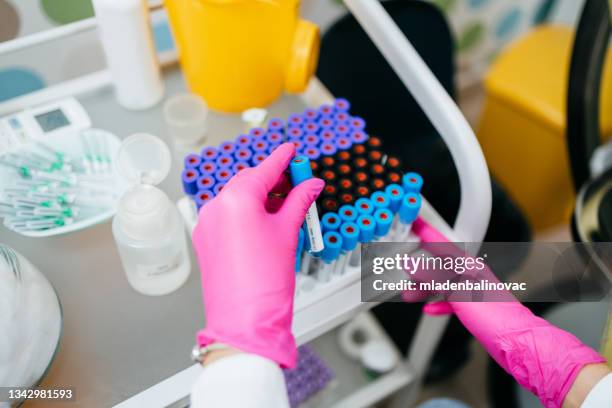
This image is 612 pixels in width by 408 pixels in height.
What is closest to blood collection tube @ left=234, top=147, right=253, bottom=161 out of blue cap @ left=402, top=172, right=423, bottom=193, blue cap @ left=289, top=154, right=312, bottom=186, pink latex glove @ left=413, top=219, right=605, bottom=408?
blue cap @ left=289, top=154, right=312, bottom=186

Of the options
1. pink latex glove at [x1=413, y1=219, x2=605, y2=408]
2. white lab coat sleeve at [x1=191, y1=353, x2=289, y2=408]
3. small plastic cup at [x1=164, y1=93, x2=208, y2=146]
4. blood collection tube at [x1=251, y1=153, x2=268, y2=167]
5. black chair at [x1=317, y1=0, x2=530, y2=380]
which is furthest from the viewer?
black chair at [x1=317, y1=0, x2=530, y2=380]

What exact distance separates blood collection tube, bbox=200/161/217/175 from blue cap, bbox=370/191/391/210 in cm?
22

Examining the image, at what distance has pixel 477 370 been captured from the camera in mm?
1509

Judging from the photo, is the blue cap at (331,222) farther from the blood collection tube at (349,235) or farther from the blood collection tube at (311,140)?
the blood collection tube at (311,140)

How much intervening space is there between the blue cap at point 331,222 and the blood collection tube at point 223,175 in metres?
0.14

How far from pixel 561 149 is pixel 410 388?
2.57ft

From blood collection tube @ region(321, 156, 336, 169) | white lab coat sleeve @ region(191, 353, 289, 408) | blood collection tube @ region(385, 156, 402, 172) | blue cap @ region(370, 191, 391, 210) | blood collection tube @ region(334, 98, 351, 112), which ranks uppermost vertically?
blood collection tube @ region(334, 98, 351, 112)

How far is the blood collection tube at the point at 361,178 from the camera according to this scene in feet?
2.48

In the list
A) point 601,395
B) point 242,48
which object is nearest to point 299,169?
point 242,48

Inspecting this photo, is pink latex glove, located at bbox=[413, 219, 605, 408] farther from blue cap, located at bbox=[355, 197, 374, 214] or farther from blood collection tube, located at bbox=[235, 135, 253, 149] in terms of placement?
blood collection tube, located at bbox=[235, 135, 253, 149]

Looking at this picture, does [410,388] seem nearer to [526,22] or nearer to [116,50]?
[116,50]

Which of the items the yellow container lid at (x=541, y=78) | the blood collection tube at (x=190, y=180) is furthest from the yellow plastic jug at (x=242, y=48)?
the yellow container lid at (x=541, y=78)

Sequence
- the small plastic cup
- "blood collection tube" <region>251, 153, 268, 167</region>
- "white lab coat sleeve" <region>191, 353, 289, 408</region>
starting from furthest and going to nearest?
the small plastic cup, "blood collection tube" <region>251, 153, 268, 167</region>, "white lab coat sleeve" <region>191, 353, 289, 408</region>

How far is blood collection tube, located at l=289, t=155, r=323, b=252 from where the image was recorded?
66 centimetres
